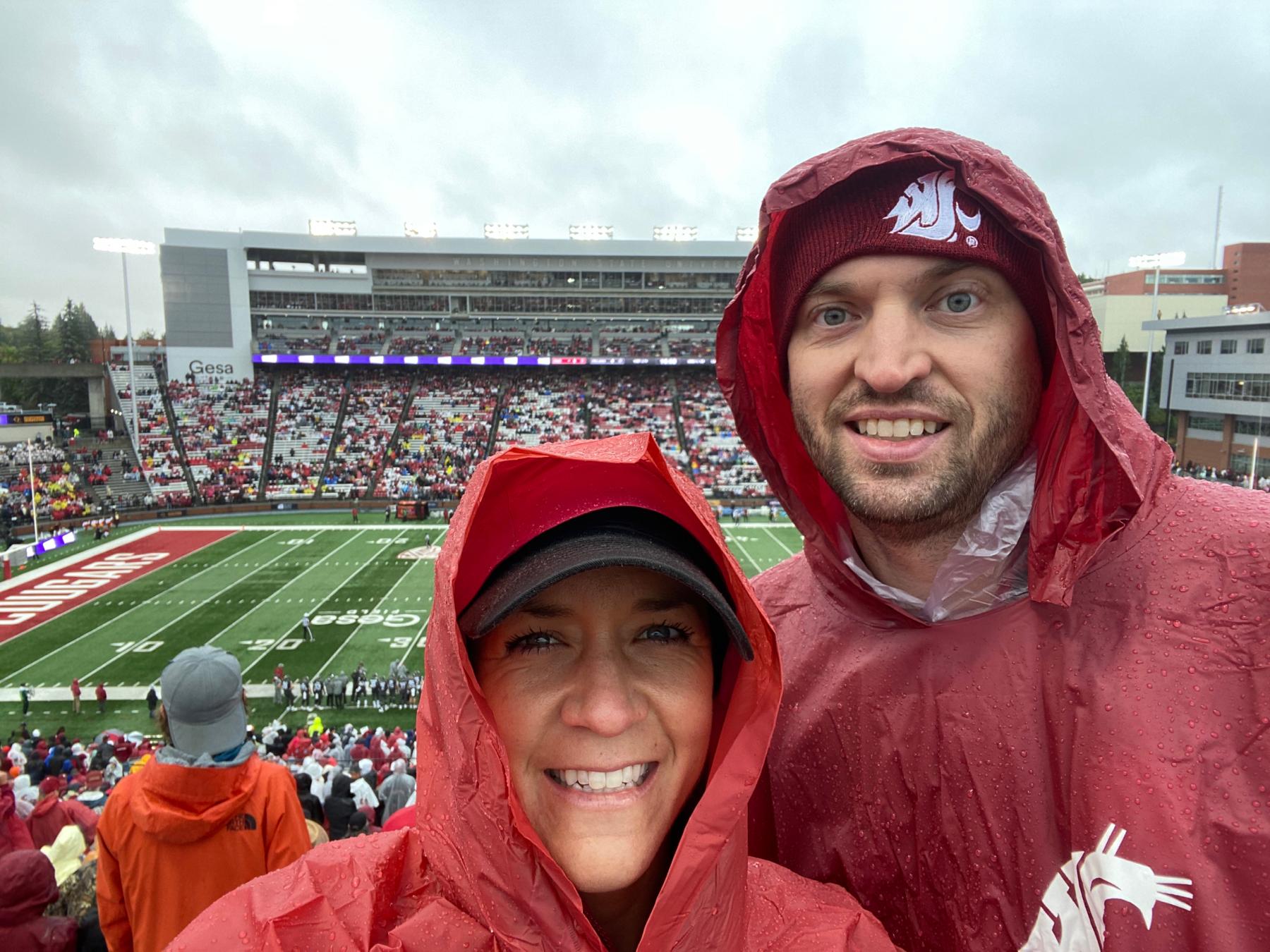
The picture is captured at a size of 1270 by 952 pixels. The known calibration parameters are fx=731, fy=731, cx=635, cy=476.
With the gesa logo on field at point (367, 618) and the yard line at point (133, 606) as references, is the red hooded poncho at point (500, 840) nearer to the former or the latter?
the gesa logo on field at point (367, 618)

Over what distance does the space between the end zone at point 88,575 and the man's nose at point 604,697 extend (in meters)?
23.4

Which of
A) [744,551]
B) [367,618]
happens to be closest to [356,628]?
[367,618]

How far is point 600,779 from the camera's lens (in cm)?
135

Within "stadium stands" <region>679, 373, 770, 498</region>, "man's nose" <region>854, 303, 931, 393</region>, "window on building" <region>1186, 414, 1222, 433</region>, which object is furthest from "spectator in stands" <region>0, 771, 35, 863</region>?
"window on building" <region>1186, 414, 1222, 433</region>

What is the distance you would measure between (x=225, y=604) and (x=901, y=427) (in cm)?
2282

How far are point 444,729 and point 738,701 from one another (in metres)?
0.57

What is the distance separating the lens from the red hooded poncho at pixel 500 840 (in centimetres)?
121

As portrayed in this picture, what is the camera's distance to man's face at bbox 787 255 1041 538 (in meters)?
1.62

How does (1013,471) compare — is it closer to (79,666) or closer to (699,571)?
(699,571)

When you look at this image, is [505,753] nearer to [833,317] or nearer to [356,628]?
[833,317]

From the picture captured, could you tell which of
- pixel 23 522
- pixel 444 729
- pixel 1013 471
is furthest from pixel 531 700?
pixel 23 522

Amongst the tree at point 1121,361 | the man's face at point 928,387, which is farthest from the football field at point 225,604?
the tree at point 1121,361

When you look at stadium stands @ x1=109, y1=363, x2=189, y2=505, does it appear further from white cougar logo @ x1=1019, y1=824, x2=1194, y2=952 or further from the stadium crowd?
white cougar logo @ x1=1019, y1=824, x2=1194, y2=952

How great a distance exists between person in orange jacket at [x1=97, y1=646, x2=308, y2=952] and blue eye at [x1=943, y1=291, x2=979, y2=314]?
3.02 m
